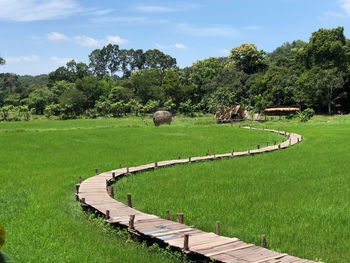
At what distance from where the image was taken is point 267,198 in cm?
1105

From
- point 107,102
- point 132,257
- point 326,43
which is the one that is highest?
point 326,43

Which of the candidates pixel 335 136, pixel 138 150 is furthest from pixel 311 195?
pixel 335 136

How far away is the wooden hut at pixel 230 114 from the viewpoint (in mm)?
47969

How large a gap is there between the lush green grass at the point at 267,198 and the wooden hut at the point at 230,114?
2888 centimetres

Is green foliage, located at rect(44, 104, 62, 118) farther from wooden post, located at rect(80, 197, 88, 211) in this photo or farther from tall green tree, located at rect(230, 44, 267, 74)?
wooden post, located at rect(80, 197, 88, 211)

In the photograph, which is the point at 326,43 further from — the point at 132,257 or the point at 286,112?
the point at 132,257

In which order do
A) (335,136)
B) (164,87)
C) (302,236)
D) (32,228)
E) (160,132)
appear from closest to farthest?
(302,236)
(32,228)
(335,136)
(160,132)
(164,87)

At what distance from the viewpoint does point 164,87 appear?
6544 cm

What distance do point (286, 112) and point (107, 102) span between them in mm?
30608

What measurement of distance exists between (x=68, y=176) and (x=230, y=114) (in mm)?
35215

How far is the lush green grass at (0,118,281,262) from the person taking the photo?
23.3 ft

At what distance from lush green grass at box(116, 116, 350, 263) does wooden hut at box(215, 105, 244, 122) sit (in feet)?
94.8

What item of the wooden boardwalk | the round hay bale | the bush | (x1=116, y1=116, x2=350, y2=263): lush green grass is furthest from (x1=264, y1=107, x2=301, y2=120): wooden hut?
the wooden boardwalk

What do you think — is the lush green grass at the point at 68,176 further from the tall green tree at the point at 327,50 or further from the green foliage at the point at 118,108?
the green foliage at the point at 118,108
